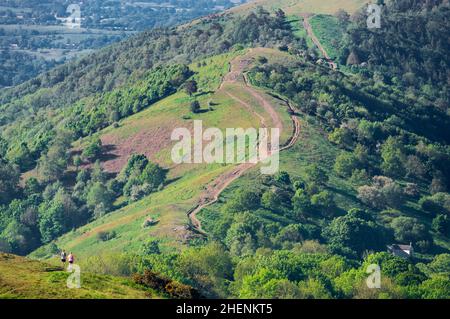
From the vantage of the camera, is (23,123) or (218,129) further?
(23,123)

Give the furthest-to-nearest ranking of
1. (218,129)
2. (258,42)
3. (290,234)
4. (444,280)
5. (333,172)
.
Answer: (258,42), (218,129), (333,172), (290,234), (444,280)

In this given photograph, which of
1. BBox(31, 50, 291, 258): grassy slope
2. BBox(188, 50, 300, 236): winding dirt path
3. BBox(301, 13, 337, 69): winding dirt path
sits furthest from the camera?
BBox(301, 13, 337, 69): winding dirt path

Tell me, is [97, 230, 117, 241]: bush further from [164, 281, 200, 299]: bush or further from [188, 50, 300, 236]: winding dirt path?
[164, 281, 200, 299]: bush

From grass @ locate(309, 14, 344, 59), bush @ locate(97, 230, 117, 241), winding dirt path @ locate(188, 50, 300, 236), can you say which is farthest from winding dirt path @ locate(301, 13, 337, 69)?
bush @ locate(97, 230, 117, 241)

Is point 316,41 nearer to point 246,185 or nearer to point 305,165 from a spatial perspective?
point 305,165

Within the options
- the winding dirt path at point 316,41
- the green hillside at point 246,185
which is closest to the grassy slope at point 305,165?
the green hillside at point 246,185
